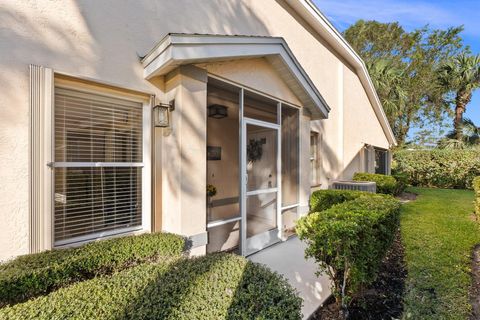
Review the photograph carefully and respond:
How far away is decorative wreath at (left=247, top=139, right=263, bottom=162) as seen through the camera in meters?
5.42

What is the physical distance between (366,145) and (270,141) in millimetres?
10531

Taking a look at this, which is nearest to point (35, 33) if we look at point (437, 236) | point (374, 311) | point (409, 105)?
point (374, 311)

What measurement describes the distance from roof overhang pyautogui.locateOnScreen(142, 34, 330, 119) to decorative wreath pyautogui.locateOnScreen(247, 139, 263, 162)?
1.81m

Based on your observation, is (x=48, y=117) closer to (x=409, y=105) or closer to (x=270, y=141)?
(x=270, y=141)

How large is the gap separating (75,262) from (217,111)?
435 centimetres

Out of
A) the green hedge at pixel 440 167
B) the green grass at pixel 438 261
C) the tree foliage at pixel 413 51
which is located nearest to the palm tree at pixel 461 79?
the tree foliage at pixel 413 51

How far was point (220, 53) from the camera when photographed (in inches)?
165

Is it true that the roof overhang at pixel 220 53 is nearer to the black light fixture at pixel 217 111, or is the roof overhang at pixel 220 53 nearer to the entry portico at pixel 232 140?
the entry portico at pixel 232 140

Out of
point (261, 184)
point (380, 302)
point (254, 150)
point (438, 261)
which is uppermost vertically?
point (254, 150)

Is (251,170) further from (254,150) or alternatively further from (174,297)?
(174,297)

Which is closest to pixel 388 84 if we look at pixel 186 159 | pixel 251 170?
pixel 251 170

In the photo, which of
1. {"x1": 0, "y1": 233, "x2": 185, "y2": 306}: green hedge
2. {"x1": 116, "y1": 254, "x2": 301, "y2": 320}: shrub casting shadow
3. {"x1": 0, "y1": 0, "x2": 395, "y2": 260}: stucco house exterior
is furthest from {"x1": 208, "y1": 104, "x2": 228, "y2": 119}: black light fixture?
{"x1": 116, "y1": 254, "x2": 301, "y2": 320}: shrub casting shadow

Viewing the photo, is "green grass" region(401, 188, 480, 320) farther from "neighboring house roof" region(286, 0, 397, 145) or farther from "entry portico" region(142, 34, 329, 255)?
"neighboring house roof" region(286, 0, 397, 145)

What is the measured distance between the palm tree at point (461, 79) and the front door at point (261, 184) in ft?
73.7
